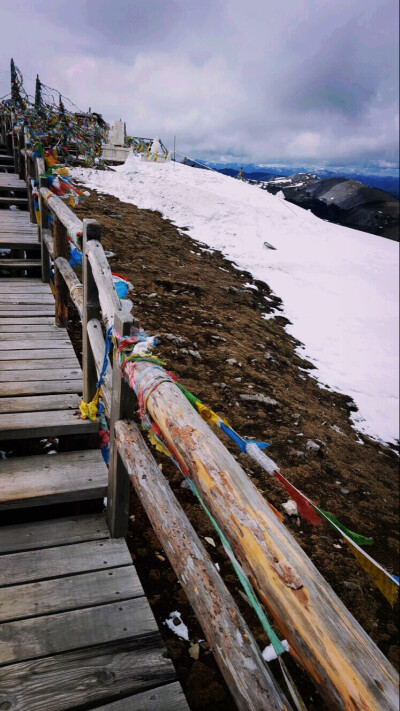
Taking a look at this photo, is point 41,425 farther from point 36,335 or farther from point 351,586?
point 351,586

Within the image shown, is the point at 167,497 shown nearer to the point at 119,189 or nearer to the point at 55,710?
the point at 55,710

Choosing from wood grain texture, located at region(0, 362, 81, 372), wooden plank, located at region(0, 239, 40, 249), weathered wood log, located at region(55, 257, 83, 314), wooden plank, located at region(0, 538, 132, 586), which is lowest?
wooden plank, located at region(0, 538, 132, 586)

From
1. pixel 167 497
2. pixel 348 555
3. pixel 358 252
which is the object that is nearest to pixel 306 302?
pixel 358 252

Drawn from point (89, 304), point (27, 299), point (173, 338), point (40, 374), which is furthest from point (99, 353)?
point (173, 338)

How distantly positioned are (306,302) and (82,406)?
8.42 metres

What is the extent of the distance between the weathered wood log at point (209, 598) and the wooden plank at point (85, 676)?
0.59 m

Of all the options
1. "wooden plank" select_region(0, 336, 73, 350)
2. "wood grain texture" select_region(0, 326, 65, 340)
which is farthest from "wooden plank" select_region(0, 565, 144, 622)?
"wood grain texture" select_region(0, 326, 65, 340)

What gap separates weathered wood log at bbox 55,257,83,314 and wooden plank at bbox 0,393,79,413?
2.29ft

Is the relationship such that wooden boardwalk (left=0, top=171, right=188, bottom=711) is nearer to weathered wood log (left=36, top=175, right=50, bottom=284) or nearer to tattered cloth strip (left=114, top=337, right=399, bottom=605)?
tattered cloth strip (left=114, top=337, right=399, bottom=605)

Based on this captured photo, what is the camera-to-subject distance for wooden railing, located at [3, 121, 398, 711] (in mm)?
706

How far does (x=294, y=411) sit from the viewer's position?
5348 mm

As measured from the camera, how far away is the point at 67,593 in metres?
1.93

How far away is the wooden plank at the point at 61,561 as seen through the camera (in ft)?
6.55

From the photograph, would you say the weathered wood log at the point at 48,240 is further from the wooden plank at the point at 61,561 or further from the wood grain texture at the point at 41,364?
the wooden plank at the point at 61,561
